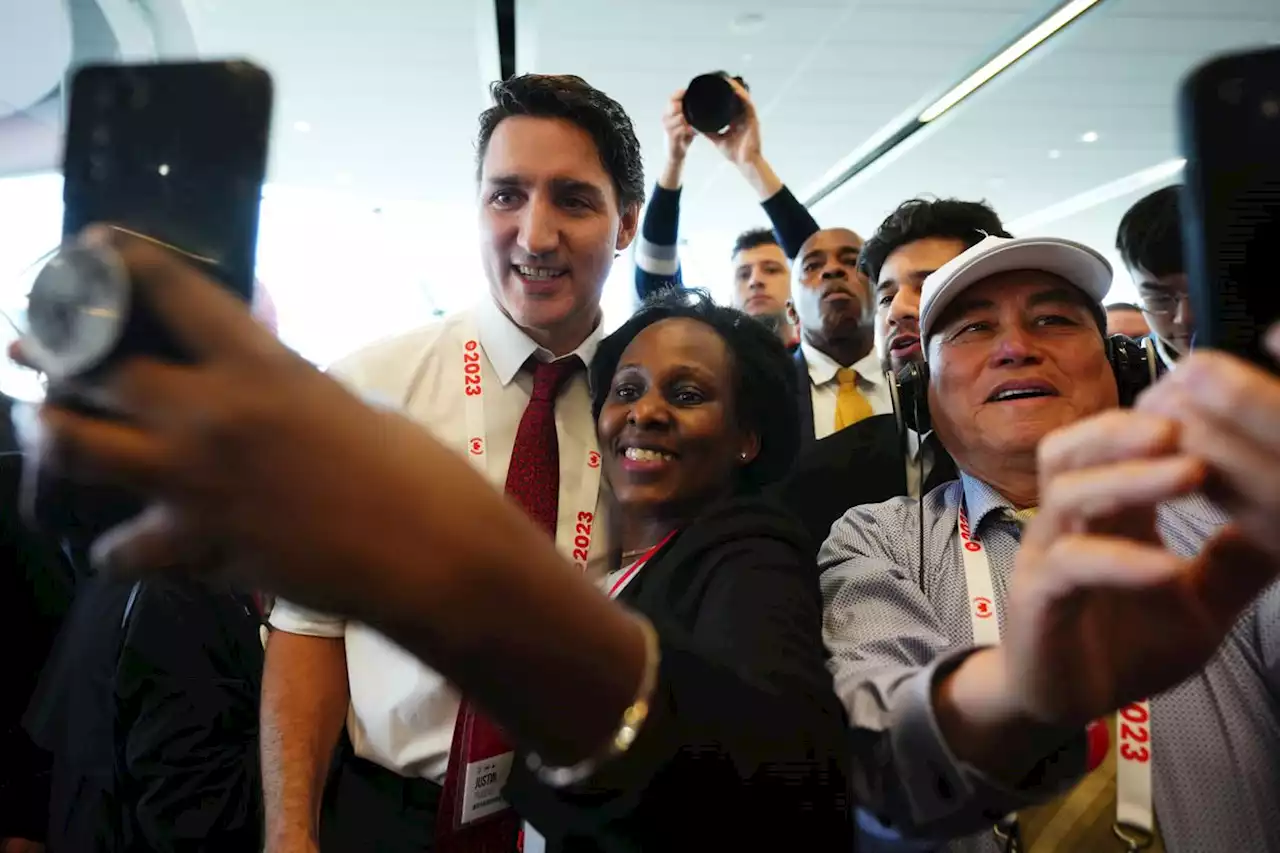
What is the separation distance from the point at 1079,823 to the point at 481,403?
0.99m

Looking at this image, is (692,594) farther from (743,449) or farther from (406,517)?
(406,517)

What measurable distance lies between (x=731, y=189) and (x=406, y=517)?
630 centimetres

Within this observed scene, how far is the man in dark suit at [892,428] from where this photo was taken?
134 cm

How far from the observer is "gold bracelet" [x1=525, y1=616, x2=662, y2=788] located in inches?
18.0

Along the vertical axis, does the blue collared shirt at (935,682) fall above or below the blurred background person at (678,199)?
below

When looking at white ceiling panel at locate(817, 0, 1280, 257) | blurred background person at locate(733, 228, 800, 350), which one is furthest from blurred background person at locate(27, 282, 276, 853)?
white ceiling panel at locate(817, 0, 1280, 257)

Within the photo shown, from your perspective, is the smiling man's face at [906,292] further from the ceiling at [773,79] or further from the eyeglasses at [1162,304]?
the ceiling at [773,79]

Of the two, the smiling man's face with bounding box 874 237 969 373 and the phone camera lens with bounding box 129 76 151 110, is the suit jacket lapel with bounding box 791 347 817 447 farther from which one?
the phone camera lens with bounding box 129 76 151 110

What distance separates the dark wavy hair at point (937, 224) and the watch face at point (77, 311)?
5.48 feet

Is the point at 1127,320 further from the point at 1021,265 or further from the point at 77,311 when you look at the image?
the point at 77,311

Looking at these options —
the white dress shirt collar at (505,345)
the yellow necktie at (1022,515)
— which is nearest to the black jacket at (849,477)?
the yellow necktie at (1022,515)

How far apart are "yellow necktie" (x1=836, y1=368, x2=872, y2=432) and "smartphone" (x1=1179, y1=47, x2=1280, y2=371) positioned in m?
1.61

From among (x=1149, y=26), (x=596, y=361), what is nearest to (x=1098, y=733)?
(x=596, y=361)

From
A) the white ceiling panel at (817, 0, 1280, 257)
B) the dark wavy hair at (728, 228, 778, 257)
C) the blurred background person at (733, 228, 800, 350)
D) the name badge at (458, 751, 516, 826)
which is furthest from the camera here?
the white ceiling panel at (817, 0, 1280, 257)
